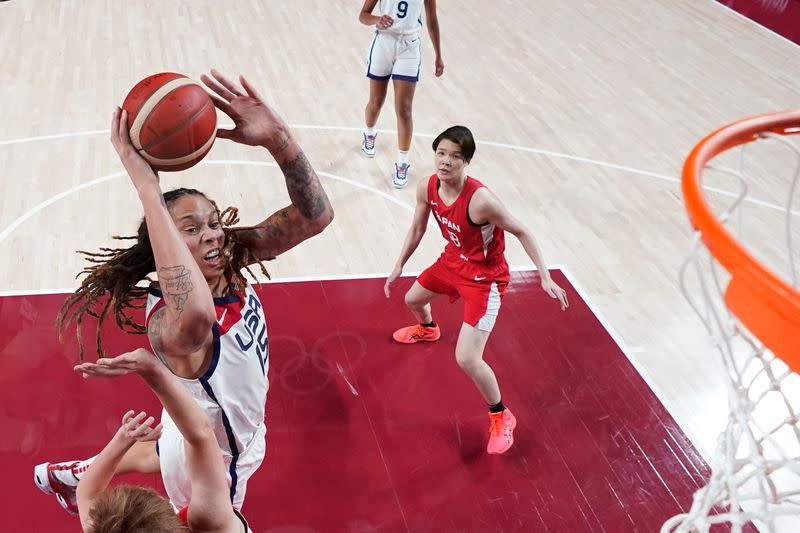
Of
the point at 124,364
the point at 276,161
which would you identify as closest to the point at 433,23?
the point at 276,161

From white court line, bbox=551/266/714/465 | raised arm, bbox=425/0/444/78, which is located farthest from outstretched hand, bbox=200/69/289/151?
raised arm, bbox=425/0/444/78

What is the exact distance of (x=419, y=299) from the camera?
Result: 3.99m

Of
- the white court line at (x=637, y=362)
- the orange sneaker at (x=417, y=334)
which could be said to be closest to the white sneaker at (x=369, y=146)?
the white court line at (x=637, y=362)

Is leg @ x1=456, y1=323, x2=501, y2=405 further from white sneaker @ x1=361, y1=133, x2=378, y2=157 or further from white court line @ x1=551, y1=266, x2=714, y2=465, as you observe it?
white sneaker @ x1=361, y1=133, x2=378, y2=157

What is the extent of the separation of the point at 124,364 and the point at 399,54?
397 cm

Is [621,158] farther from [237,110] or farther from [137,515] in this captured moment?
[137,515]

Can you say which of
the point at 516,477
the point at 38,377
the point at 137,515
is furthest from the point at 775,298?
the point at 38,377

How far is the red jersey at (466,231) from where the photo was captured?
3611 millimetres

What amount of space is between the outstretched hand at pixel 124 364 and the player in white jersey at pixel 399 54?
148 inches

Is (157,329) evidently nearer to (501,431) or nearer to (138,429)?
(138,429)

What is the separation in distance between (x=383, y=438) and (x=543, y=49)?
5701 mm

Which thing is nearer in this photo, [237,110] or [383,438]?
[237,110]

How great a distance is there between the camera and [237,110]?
261cm

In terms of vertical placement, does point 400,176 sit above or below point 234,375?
below
